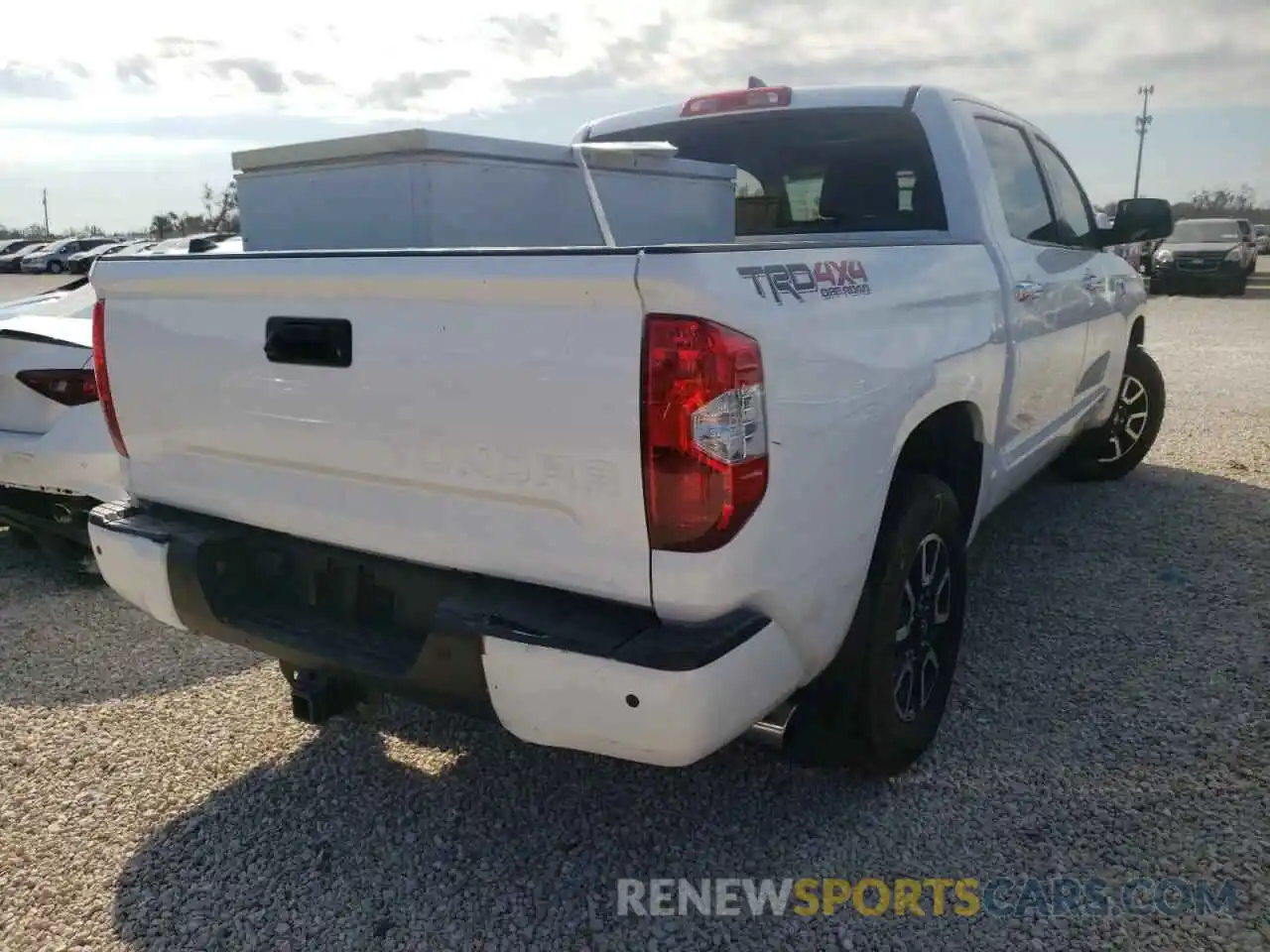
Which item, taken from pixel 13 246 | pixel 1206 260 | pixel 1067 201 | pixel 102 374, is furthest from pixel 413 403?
pixel 13 246

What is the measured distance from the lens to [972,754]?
123 inches

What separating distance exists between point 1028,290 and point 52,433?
3.99 metres

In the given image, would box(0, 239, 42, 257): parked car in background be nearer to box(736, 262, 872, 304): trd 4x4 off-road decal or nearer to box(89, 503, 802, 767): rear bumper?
box(89, 503, 802, 767): rear bumper

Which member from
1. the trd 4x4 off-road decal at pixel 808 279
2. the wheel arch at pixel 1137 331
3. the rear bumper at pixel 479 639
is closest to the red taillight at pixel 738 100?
the trd 4x4 off-road decal at pixel 808 279

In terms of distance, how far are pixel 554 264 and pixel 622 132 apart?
8.38 feet

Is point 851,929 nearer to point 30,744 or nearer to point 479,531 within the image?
point 479,531

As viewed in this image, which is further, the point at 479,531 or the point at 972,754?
the point at 972,754

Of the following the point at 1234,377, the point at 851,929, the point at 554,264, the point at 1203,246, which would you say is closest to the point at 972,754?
the point at 851,929

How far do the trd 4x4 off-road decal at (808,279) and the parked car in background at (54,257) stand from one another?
49.3m

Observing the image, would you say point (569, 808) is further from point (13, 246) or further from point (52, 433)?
point (13, 246)

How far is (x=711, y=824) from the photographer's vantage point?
2.80 m

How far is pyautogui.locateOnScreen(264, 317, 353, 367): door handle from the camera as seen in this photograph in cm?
236

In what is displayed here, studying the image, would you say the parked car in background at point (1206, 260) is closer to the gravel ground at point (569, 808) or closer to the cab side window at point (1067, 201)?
the cab side window at point (1067, 201)

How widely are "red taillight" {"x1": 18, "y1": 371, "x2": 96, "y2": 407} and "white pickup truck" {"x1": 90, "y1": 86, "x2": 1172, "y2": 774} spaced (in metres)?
1.73
